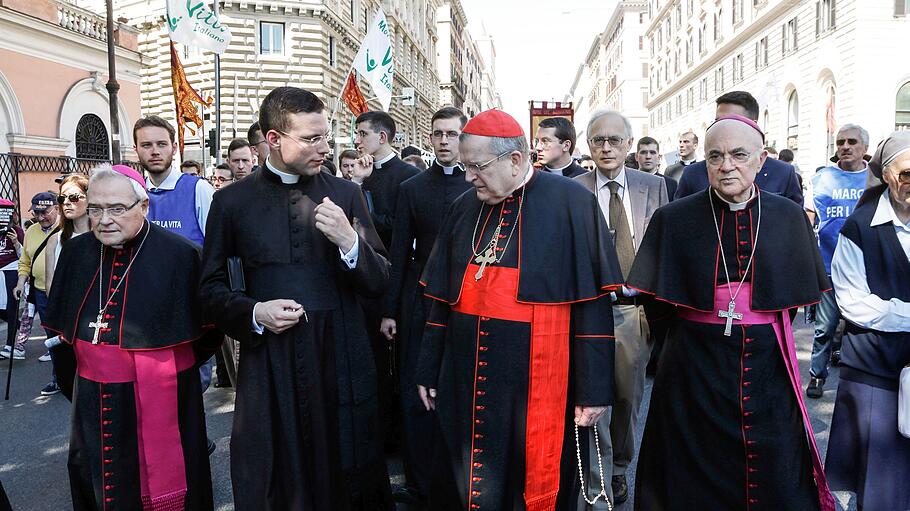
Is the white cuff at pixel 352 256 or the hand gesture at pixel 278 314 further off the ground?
the white cuff at pixel 352 256

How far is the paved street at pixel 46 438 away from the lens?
428 cm

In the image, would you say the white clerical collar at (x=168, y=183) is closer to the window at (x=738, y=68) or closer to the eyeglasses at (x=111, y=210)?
the eyeglasses at (x=111, y=210)

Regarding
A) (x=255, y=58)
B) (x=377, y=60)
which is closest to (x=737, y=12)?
(x=255, y=58)

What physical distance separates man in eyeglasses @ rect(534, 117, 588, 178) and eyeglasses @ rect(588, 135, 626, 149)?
1.33 metres

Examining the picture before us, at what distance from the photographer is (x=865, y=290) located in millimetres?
3252

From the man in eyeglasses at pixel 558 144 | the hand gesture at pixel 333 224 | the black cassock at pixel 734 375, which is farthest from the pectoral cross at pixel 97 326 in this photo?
the man in eyeglasses at pixel 558 144

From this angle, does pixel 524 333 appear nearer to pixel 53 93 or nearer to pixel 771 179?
pixel 771 179

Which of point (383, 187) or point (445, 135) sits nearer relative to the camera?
point (445, 135)

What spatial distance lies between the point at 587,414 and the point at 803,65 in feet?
106

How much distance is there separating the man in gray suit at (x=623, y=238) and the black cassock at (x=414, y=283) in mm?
928

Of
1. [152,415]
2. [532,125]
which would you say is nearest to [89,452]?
[152,415]

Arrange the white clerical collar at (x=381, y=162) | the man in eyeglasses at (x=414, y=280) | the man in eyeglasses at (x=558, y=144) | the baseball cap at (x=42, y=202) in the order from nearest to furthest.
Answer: the man in eyeglasses at (x=414, y=280), the man in eyeglasses at (x=558, y=144), the white clerical collar at (x=381, y=162), the baseball cap at (x=42, y=202)

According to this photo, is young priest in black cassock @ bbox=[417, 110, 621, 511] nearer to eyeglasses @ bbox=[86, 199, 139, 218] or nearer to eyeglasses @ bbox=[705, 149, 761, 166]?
eyeglasses @ bbox=[705, 149, 761, 166]

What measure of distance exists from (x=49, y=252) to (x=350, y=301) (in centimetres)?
423
